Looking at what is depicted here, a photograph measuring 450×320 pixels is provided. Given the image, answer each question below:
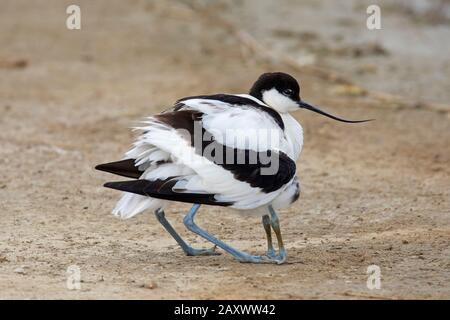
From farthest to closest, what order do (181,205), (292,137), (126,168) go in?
1. (181,205)
2. (292,137)
3. (126,168)

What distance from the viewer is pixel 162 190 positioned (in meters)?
6.03

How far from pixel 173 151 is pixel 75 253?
109cm

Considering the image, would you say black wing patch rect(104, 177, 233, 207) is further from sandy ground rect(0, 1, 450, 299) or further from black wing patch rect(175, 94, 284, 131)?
black wing patch rect(175, 94, 284, 131)

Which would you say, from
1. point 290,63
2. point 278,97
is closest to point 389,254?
point 278,97

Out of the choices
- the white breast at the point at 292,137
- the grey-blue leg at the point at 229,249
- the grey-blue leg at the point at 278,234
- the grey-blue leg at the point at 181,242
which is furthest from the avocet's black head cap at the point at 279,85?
the grey-blue leg at the point at 181,242

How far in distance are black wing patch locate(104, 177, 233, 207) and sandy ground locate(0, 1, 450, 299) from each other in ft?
1.46

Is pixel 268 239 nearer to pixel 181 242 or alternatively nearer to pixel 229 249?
pixel 229 249

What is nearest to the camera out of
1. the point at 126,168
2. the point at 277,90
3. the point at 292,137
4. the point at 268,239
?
the point at 126,168

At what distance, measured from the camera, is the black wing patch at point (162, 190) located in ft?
19.7

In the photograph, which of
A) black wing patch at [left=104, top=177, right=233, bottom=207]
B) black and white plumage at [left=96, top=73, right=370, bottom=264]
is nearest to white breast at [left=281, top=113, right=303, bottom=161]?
black and white plumage at [left=96, top=73, right=370, bottom=264]

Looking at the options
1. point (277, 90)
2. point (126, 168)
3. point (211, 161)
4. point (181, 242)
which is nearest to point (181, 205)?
point (181, 242)

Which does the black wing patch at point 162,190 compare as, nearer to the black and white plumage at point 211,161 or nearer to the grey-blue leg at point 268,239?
the black and white plumage at point 211,161

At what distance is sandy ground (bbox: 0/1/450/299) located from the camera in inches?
238

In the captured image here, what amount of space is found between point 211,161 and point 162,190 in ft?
1.08
